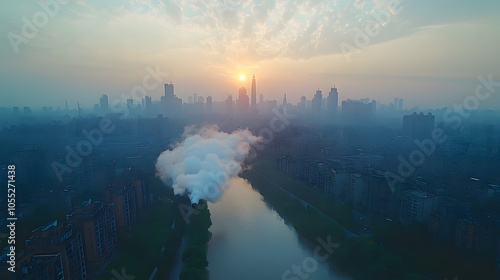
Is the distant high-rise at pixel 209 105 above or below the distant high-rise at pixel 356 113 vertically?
above

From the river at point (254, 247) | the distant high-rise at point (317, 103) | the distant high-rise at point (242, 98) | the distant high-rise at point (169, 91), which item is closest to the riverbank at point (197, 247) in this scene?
the river at point (254, 247)

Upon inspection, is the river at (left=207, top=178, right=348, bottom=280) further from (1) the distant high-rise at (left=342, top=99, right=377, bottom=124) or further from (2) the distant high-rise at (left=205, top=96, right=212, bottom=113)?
(2) the distant high-rise at (left=205, top=96, right=212, bottom=113)

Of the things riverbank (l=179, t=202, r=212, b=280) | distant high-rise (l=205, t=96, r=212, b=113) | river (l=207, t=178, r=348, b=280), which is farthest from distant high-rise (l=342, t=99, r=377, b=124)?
Result: riverbank (l=179, t=202, r=212, b=280)

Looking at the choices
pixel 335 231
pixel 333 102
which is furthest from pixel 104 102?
pixel 335 231

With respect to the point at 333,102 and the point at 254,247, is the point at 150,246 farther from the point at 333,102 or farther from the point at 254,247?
the point at 333,102

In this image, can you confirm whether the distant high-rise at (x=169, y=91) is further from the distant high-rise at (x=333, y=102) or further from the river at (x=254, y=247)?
the river at (x=254, y=247)

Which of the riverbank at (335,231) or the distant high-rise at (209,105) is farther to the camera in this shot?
the distant high-rise at (209,105)

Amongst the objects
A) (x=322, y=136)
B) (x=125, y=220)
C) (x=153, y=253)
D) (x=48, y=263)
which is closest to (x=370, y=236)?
(x=153, y=253)
